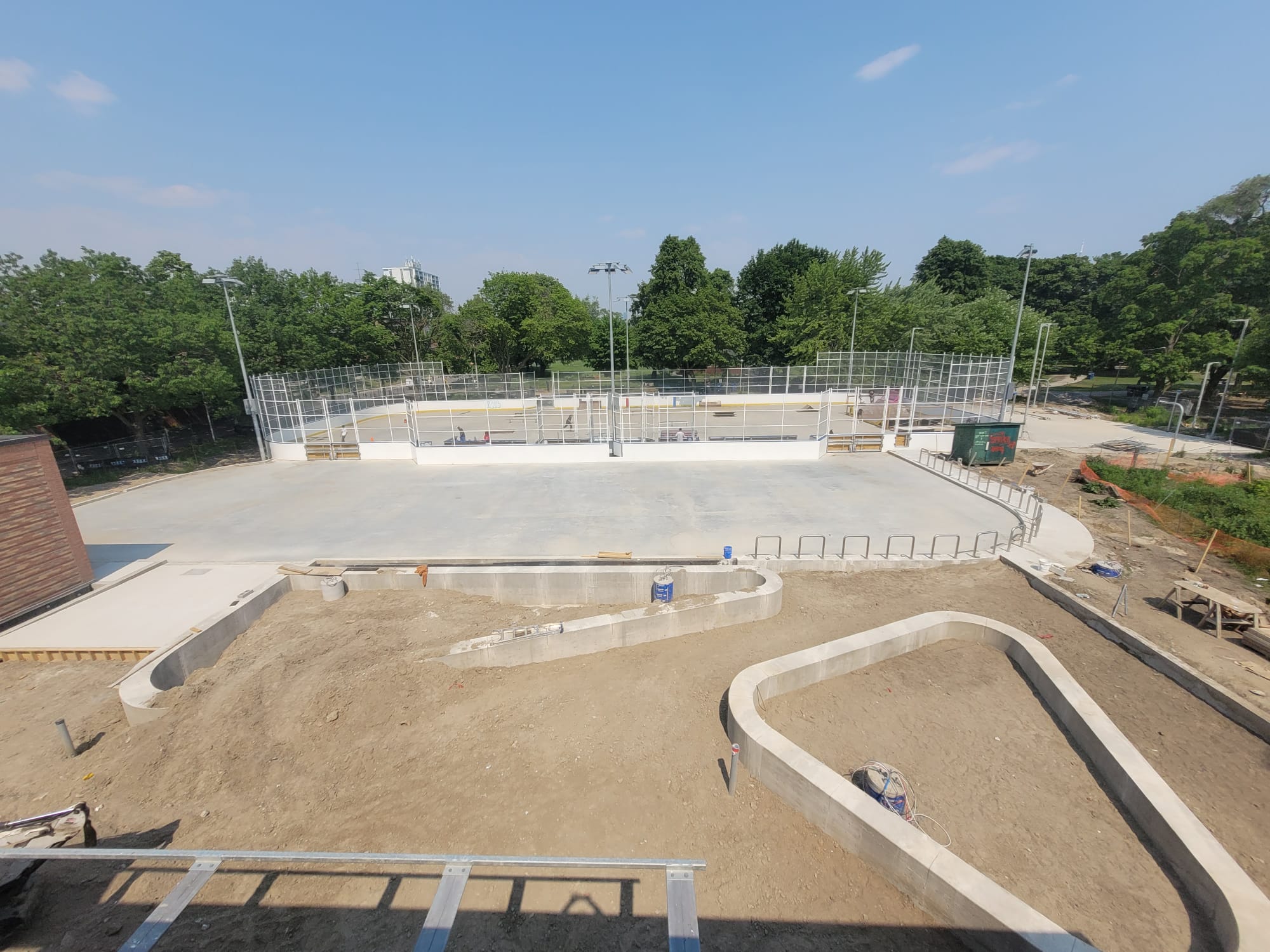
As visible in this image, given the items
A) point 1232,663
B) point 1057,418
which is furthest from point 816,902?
point 1057,418

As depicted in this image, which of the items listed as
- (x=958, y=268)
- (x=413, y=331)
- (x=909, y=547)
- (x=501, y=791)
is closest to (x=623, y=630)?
(x=501, y=791)

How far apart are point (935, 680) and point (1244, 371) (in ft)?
121

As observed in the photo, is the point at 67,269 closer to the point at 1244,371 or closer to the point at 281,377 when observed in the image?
the point at 281,377

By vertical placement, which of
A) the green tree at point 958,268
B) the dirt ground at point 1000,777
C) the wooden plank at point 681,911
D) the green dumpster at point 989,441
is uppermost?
the green tree at point 958,268

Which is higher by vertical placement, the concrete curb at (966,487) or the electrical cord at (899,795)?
the concrete curb at (966,487)

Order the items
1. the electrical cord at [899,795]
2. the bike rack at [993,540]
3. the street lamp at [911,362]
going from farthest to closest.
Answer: the street lamp at [911,362] < the bike rack at [993,540] < the electrical cord at [899,795]

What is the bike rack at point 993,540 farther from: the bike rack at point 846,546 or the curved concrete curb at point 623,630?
the curved concrete curb at point 623,630

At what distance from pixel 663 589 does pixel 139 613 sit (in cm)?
1156

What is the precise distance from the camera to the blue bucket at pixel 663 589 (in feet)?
37.2

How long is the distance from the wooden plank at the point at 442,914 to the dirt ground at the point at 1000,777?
572 cm

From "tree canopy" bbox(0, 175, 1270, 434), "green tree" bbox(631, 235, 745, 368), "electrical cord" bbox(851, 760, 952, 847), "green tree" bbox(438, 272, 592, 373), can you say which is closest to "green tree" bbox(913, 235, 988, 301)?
"tree canopy" bbox(0, 175, 1270, 434)

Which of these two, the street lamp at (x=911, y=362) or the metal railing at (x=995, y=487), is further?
the street lamp at (x=911, y=362)

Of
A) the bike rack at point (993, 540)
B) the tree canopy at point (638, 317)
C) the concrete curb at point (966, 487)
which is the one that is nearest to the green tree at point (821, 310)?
the tree canopy at point (638, 317)

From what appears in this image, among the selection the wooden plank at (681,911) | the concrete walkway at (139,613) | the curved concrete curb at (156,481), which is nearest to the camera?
the wooden plank at (681,911)
